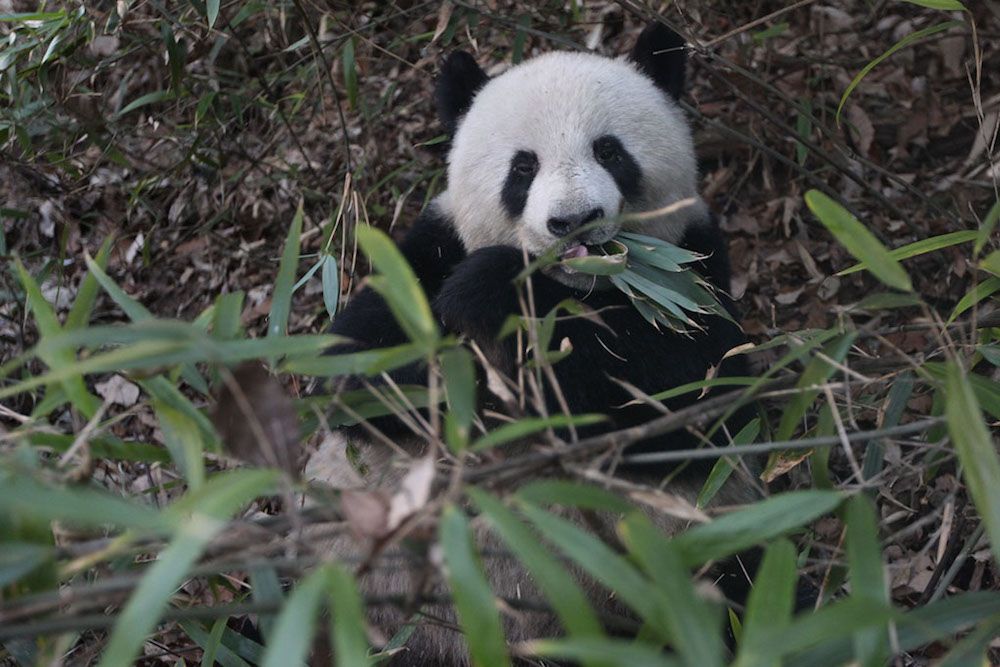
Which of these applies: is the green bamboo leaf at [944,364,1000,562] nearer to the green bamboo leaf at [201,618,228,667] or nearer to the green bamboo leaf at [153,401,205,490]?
the green bamboo leaf at [153,401,205,490]

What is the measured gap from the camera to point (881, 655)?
1635mm

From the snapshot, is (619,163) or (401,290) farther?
(619,163)

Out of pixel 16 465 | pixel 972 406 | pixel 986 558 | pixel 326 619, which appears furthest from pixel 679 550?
pixel 986 558

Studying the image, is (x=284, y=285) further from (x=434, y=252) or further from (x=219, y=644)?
(x=434, y=252)

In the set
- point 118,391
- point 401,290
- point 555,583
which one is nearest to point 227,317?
point 401,290

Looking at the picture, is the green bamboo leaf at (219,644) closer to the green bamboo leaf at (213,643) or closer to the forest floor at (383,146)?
the green bamboo leaf at (213,643)

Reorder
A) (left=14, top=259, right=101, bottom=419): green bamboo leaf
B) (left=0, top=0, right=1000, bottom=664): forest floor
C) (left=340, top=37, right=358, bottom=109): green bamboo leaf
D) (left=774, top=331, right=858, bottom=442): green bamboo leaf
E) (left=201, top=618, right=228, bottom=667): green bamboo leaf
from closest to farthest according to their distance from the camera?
(left=14, top=259, right=101, bottom=419): green bamboo leaf
(left=774, top=331, right=858, bottom=442): green bamboo leaf
(left=201, top=618, right=228, bottom=667): green bamboo leaf
(left=340, top=37, right=358, bottom=109): green bamboo leaf
(left=0, top=0, right=1000, bottom=664): forest floor

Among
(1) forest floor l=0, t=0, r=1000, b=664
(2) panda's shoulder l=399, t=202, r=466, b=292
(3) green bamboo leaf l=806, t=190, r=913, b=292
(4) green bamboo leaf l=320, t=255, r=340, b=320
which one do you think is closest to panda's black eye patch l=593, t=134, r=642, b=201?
(2) panda's shoulder l=399, t=202, r=466, b=292

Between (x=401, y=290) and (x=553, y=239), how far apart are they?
129 cm

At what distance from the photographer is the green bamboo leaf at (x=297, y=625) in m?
1.34

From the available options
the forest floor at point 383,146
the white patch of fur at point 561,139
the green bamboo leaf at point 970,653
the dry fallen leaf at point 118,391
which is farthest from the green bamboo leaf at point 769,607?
the dry fallen leaf at point 118,391

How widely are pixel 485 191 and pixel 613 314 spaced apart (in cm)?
58

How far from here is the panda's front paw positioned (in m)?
2.83

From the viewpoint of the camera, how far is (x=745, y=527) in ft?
5.50
